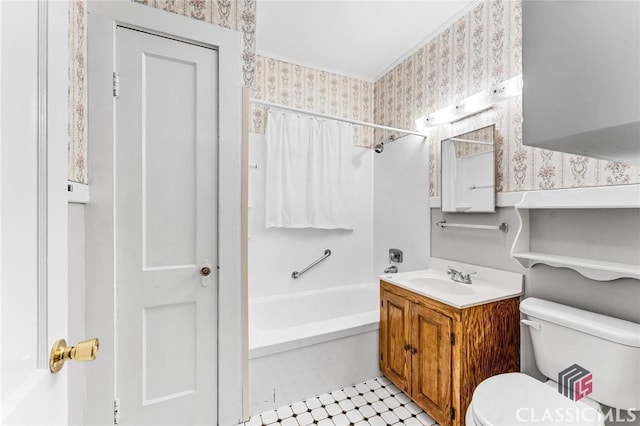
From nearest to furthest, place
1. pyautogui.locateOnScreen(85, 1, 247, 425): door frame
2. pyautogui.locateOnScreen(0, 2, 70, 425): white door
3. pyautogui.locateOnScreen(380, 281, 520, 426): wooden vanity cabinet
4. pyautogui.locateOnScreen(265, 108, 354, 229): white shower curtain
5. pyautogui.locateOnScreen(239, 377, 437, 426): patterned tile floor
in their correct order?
1. pyautogui.locateOnScreen(0, 2, 70, 425): white door
2. pyautogui.locateOnScreen(85, 1, 247, 425): door frame
3. pyautogui.locateOnScreen(380, 281, 520, 426): wooden vanity cabinet
4. pyautogui.locateOnScreen(239, 377, 437, 426): patterned tile floor
5. pyautogui.locateOnScreen(265, 108, 354, 229): white shower curtain

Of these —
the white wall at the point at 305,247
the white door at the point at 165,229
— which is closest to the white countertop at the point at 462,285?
the white wall at the point at 305,247

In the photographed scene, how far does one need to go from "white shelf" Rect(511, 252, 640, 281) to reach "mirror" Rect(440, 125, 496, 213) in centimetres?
38

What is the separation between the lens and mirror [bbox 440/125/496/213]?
1.78 meters

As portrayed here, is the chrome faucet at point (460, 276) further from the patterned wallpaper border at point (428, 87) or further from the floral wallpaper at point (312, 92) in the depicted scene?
the floral wallpaper at point (312, 92)

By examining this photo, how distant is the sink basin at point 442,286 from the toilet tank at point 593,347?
364mm

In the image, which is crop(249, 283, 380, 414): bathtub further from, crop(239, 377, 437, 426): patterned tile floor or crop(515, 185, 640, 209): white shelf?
crop(515, 185, 640, 209): white shelf

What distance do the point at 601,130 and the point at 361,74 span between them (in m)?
2.93

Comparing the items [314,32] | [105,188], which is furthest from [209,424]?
[314,32]

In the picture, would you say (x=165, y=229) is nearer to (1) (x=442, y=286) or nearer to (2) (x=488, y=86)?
(1) (x=442, y=286)

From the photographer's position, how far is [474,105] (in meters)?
1.83

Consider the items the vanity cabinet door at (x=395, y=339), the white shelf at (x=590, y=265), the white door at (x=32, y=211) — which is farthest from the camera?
the vanity cabinet door at (x=395, y=339)

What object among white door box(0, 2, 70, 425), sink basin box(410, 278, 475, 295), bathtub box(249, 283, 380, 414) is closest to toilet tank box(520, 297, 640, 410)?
sink basin box(410, 278, 475, 295)

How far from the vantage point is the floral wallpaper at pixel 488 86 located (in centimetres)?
144

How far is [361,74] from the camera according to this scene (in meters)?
2.83
